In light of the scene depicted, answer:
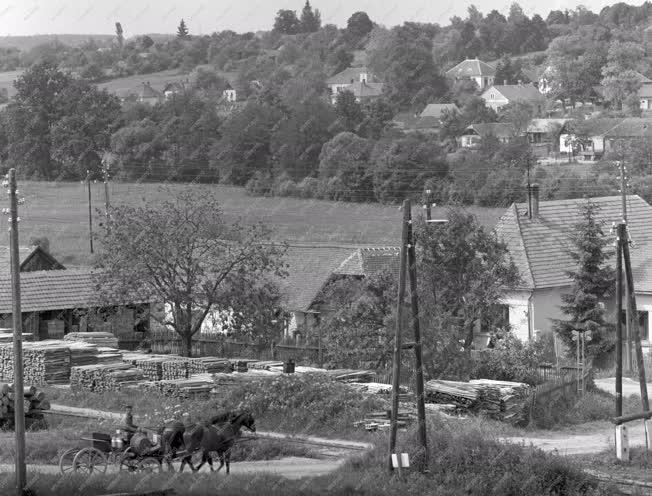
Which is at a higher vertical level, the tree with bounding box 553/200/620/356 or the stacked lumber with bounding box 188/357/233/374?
the tree with bounding box 553/200/620/356

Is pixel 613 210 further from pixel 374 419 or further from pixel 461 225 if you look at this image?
pixel 374 419

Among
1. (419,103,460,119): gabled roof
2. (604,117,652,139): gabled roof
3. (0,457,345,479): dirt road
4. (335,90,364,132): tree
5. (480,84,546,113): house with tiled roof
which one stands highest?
(480,84,546,113): house with tiled roof

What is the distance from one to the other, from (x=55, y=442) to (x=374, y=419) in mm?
6809

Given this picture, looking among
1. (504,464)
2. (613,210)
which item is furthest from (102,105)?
(504,464)

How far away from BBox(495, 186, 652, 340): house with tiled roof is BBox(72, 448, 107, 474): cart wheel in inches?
818

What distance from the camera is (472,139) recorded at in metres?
130

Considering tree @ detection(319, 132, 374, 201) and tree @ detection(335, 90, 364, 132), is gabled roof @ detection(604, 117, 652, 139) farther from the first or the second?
tree @ detection(319, 132, 374, 201)

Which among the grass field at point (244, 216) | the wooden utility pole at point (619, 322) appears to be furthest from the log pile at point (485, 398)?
the grass field at point (244, 216)

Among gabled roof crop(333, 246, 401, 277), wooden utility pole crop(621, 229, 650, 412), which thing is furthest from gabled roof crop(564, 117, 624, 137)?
wooden utility pole crop(621, 229, 650, 412)

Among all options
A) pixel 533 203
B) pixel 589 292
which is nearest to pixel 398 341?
pixel 589 292

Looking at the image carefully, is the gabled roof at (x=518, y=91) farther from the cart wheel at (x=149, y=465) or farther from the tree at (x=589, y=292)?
the cart wheel at (x=149, y=465)

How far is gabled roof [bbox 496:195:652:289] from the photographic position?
4521cm

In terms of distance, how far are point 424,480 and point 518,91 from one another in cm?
16513

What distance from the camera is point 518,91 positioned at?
603 feet
